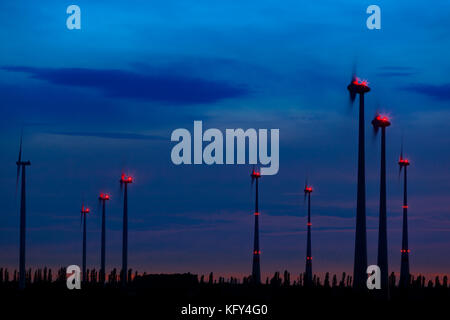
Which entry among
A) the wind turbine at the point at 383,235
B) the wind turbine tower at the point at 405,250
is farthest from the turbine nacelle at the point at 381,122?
the wind turbine tower at the point at 405,250

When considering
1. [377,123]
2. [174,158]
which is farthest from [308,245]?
[174,158]

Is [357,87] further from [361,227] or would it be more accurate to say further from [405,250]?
[405,250]

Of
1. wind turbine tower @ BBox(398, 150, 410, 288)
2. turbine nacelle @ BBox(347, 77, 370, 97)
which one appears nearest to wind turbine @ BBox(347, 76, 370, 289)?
turbine nacelle @ BBox(347, 77, 370, 97)

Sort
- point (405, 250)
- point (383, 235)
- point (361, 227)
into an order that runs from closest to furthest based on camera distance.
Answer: point (361, 227) → point (383, 235) → point (405, 250)

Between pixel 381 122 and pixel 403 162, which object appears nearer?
pixel 381 122

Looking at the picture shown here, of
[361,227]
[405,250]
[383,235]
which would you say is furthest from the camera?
[405,250]

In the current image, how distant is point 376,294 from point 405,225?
49270mm

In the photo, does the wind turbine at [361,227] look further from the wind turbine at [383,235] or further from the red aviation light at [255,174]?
the red aviation light at [255,174]

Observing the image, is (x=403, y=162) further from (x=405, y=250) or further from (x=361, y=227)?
(x=361, y=227)

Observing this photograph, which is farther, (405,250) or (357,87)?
(405,250)

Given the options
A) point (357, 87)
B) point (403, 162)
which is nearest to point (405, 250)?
point (403, 162)
